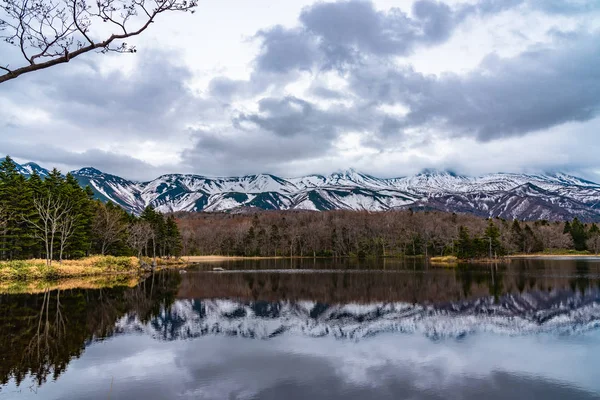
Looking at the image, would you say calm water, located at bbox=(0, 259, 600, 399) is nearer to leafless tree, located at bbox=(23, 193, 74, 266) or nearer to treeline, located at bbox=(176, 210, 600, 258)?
leafless tree, located at bbox=(23, 193, 74, 266)

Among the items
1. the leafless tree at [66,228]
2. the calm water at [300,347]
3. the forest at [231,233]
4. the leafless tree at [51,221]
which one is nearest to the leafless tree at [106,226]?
the forest at [231,233]

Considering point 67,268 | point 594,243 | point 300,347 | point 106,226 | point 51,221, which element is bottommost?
point 300,347

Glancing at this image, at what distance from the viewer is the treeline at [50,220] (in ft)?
165

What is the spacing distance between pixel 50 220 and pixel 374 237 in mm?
108386

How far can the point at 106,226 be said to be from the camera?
65688 millimetres

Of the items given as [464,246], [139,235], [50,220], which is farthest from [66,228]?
[464,246]

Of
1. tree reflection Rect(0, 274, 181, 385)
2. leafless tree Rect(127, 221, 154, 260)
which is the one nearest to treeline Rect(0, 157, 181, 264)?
leafless tree Rect(127, 221, 154, 260)

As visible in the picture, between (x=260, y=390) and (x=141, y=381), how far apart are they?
4242 millimetres

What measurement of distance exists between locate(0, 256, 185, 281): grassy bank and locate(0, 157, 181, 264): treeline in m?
1.44

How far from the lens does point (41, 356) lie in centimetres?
1591

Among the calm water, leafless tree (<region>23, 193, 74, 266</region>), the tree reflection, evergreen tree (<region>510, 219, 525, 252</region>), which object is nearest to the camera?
the calm water

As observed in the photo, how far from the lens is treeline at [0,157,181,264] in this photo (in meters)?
50.3

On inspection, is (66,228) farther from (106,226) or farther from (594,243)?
(594,243)

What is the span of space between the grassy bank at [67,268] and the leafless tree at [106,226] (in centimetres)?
532
